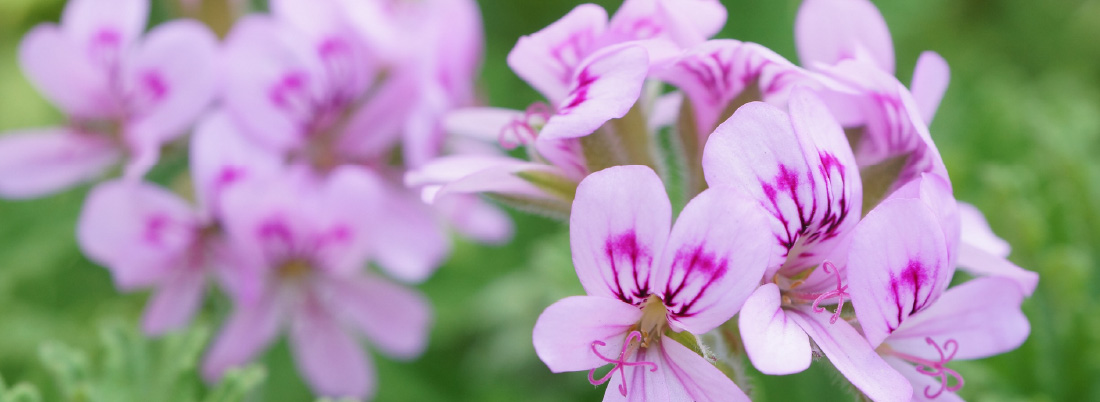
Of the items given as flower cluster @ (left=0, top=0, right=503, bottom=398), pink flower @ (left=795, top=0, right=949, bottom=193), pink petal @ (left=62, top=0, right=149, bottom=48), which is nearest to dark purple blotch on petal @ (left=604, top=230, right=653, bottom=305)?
pink flower @ (left=795, top=0, right=949, bottom=193)

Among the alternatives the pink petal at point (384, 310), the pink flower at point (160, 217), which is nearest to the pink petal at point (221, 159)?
the pink flower at point (160, 217)

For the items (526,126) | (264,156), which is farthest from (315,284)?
(526,126)

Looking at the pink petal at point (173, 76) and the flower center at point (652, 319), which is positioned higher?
the flower center at point (652, 319)

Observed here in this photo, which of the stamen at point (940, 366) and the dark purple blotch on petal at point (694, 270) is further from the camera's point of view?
the stamen at point (940, 366)

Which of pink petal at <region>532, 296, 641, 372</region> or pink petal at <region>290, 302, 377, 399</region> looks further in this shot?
pink petal at <region>290, 302, 377, 399</region>

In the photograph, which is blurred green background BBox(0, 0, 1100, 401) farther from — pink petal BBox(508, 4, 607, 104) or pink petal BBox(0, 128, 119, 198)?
pink petal BBox(508, 4, 607, 104)

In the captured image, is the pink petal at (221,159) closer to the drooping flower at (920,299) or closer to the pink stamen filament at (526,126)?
the pink stamen filament at (526,126)
